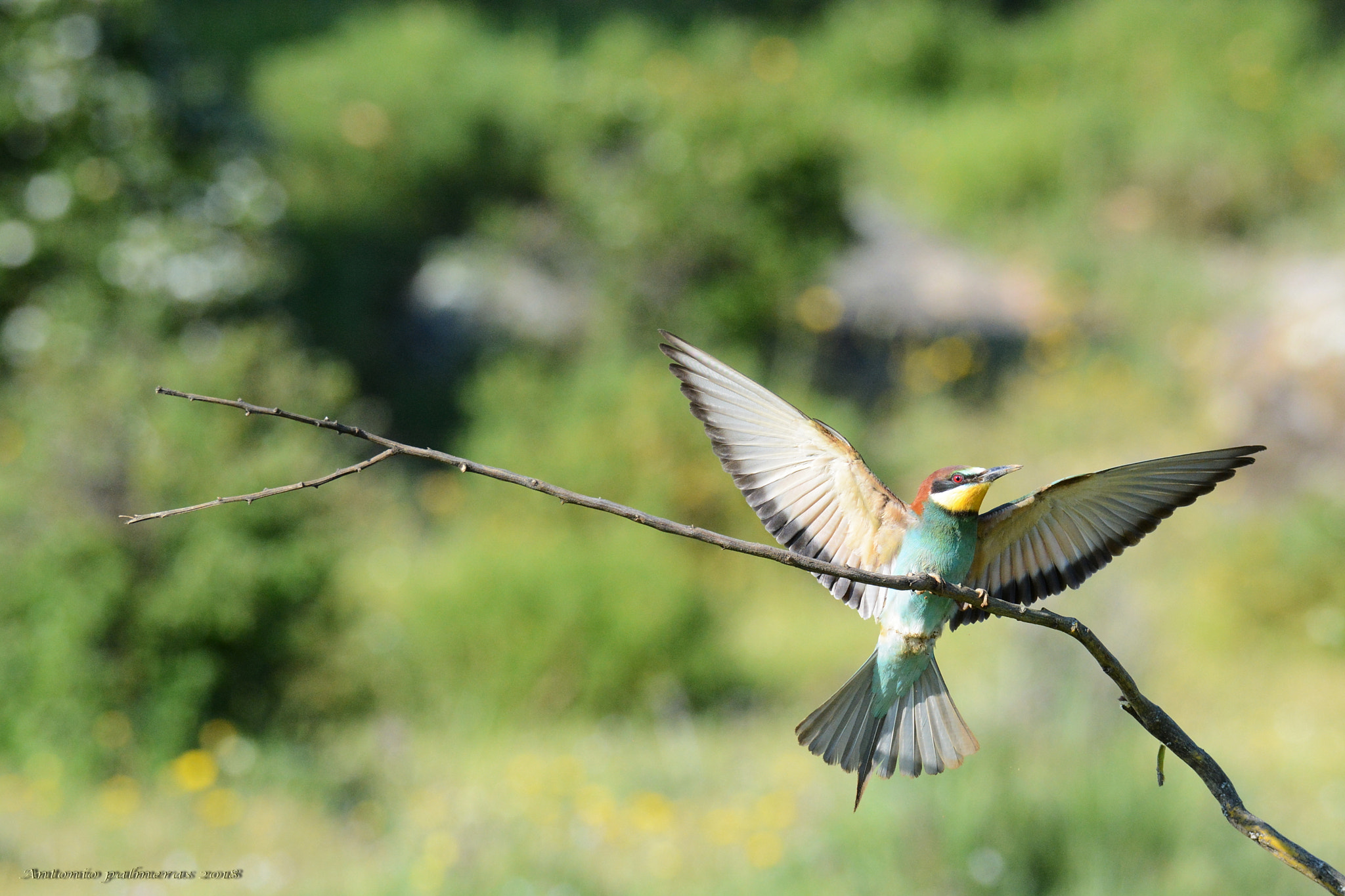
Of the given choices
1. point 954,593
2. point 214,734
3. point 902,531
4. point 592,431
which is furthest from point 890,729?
point 592,431

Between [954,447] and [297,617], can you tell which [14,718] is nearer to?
[297,617]

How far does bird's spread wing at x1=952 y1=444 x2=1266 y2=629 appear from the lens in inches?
42.9

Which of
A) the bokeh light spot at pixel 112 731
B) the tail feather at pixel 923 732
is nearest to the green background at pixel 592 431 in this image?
the bokeh light spot at pixel 112 731

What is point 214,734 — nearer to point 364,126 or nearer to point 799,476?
point 799,476

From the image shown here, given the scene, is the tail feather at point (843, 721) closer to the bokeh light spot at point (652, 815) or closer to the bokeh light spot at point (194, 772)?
the bokeh light spot at point (652, 815)

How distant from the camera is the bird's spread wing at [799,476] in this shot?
3.56ft

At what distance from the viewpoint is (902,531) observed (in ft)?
3.98

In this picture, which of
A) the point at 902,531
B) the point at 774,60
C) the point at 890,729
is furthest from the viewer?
the point at 774,60

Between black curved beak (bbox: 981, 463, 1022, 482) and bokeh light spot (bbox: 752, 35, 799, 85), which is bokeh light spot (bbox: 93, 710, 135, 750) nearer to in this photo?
black curved beak (bbox: 981, 463, 1022, 482)

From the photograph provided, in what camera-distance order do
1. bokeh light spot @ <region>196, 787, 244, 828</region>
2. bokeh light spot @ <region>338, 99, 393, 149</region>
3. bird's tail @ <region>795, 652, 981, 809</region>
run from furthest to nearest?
bokeh light spot @ <region>338, 99, 393, 149</region>
bokeh light spot @ <region>196, 787, 244, 828</region>
bird's tail @ <region>795, 652, 981, 809</region>

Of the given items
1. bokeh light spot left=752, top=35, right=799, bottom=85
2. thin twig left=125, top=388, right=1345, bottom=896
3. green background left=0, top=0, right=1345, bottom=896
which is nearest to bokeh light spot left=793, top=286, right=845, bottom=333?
green background left=0, top=0, right=1345, bottom=896

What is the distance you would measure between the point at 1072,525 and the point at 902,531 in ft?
0.54

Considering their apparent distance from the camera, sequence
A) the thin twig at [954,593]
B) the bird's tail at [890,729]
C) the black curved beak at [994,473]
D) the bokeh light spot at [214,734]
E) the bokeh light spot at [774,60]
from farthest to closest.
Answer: the bokeh light spot at [774,60] → the bokeh light spot at [214,734] → the bird's tail at [890,729] → the black curved beak at [994,473] → the thin twig at [954,593]

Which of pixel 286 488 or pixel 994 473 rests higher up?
pixel 994 473
